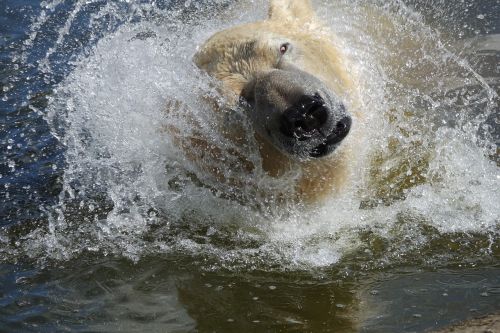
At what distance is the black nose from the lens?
3438 mm

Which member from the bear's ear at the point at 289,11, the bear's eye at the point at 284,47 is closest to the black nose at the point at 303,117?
the bear's eye at the point at 284,47

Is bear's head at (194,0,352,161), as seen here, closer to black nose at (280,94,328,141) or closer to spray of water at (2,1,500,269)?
black nose at (280,94,328,141)

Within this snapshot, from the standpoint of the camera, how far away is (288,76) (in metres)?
3.70

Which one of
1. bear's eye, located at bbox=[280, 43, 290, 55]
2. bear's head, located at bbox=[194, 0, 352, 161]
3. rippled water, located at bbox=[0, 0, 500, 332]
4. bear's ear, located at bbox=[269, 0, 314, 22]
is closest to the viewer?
rippled water, located at bbox=[0, 0, 500, 332]

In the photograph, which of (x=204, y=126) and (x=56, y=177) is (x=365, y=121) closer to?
(x=204, y=126)

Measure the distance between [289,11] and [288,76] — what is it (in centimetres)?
128

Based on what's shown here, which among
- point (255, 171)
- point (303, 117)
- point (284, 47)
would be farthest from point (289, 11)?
point (303, 117)

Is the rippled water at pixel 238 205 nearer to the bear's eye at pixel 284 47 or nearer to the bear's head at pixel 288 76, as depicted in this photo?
the bear's head at pixel 288 76

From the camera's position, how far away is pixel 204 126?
4.10 m

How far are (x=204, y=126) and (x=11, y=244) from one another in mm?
1392

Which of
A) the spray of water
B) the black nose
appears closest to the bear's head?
the black nose

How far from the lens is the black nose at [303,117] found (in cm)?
344

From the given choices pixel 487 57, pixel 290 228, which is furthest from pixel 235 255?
pixel 487 57

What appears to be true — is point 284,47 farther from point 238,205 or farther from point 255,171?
point 238,205
